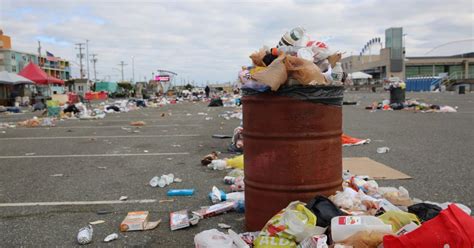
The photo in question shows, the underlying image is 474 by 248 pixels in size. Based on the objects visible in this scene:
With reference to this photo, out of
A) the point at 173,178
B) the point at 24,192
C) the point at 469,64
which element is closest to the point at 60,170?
the point at 24,192

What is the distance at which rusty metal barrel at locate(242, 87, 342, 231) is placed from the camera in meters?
3.24

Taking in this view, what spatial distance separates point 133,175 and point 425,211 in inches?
163

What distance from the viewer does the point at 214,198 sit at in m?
4.61

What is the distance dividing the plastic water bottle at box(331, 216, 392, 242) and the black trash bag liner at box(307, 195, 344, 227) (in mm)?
139

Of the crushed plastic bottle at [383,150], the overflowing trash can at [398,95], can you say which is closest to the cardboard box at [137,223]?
the crushed plastic bottle at [383,150]

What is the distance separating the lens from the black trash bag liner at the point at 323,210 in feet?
9.69

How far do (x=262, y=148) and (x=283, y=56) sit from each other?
720 millimetres

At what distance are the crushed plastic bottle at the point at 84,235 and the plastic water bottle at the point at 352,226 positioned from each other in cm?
202

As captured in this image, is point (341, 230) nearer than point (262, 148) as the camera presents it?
Yes

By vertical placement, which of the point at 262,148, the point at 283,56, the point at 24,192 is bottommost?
the point at 24,192

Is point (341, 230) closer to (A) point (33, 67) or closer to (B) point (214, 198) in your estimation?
(B) point (214, 198)

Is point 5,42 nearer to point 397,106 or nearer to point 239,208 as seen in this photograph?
point 397,106

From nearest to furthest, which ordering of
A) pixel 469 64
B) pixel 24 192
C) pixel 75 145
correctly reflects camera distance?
pixel 24 192 → pixel 75 145 → pixel 469 64

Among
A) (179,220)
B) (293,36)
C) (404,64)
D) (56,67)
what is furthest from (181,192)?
(56,67)
